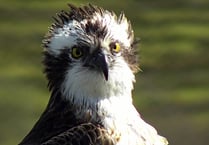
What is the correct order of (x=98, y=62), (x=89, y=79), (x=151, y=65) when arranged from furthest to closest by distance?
(x=151, y=65)
(x=89, y=79)
(x=98, y=62)

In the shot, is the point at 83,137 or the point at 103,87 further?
the point at 103,87

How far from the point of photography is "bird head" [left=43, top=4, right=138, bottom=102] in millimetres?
10398


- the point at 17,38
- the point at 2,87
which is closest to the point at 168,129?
the point at 2,87

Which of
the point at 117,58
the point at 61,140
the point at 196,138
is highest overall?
the point at 117,58

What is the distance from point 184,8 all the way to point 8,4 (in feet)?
22.6

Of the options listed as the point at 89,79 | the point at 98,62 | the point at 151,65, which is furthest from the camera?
the point at 151,65

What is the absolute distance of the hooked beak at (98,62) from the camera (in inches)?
403

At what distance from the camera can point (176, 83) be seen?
34.8 m

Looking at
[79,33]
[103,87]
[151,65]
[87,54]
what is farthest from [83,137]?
[151,65]

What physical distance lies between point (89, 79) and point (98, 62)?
21 centimetres

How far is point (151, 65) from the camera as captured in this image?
3706 centimetres

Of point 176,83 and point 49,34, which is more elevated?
point 49,34

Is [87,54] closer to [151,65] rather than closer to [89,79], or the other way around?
[89,79]

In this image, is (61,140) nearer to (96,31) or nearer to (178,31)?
(96,31)
